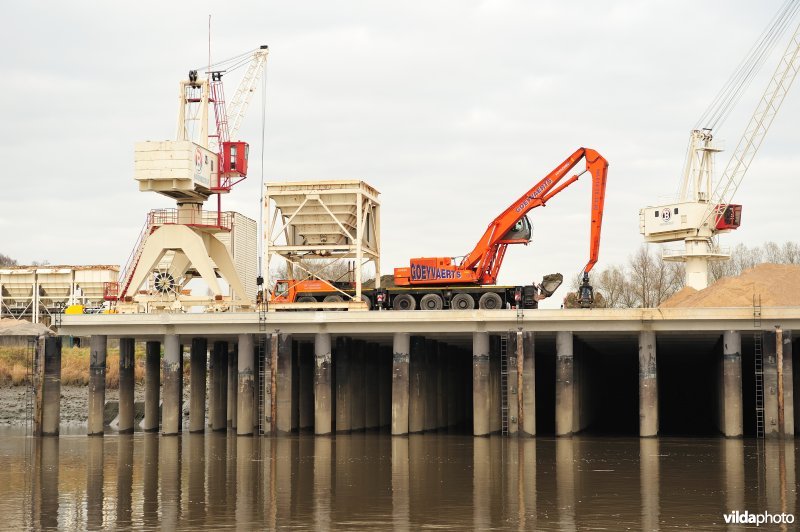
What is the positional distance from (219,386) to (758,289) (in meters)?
26.9

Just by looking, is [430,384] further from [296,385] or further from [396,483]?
[396,483]

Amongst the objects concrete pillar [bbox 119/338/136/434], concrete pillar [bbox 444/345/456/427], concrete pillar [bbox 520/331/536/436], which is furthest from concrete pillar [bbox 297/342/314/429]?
concrete pillar [bbox 520/331/536/436]

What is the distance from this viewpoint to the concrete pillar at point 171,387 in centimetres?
5022

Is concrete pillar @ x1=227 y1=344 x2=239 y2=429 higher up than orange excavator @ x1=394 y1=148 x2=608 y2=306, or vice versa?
orange excavator @ x1=394 y1=148 x2=608 y2=306

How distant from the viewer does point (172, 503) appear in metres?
29.1

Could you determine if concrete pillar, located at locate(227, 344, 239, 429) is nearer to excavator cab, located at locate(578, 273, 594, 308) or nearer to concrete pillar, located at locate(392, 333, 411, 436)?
concrete pillar, located at locate(392, 333, 411, 436)

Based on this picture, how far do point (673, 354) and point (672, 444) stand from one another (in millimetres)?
19323

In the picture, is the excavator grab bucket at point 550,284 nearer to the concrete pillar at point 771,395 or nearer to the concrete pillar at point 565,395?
the concrete pillar at point 565,395

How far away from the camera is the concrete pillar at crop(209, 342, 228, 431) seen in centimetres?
5644

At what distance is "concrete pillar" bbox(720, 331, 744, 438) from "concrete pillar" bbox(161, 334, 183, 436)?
930 inches

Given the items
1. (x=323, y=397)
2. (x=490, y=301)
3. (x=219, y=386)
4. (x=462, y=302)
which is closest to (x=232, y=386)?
(x=219, y=386)

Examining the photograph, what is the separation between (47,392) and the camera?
50.5 meters

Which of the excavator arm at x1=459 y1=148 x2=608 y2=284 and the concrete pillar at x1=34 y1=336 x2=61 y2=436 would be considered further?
the excavator arm at x1=459 y1=148 x2=608 y2=284

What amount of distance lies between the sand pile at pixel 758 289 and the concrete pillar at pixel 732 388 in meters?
5.94
